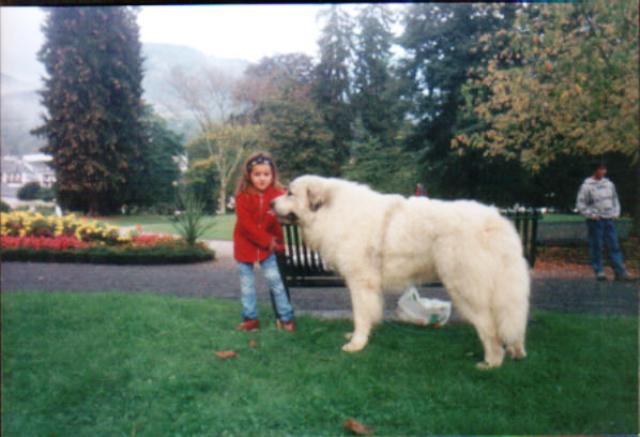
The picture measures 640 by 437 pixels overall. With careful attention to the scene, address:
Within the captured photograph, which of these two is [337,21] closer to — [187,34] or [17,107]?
[187,34]

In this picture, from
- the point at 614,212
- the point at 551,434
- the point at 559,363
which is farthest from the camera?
the point at 614,212

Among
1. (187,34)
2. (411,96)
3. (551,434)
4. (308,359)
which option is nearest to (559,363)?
(551,434)

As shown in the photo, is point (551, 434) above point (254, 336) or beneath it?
beneath

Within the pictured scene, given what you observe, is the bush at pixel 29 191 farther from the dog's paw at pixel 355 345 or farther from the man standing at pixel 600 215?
the man standing at pixel 600 215

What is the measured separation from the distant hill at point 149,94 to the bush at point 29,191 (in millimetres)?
208

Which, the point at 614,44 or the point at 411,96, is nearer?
the point at 614,44

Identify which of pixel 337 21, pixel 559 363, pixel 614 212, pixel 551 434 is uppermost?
pixel 337 21

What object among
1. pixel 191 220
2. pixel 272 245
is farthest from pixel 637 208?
pixel 191 220

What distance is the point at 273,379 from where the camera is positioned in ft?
8.63

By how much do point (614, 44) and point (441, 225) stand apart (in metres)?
1.48

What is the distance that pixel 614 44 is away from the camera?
2.74 meters

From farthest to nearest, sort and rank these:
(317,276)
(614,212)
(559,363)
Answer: (317,276) < (614,212) < (559,363)

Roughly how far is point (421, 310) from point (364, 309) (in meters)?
0.57

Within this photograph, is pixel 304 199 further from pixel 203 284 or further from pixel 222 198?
pixel 203 284
